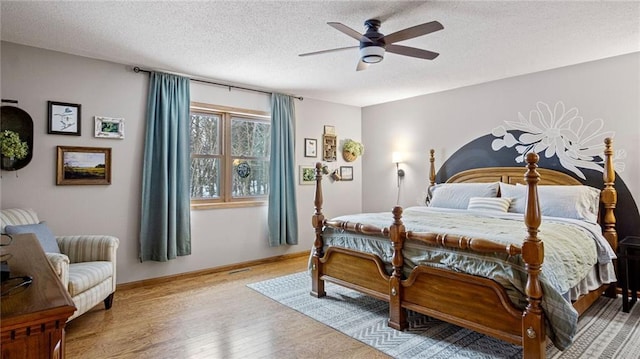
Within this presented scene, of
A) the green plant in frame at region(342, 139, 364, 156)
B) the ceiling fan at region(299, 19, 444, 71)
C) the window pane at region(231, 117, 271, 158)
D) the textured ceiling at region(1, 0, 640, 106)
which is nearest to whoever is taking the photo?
the ceiling fan at region(299, 19, 444, 71)

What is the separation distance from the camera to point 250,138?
5.04 meters

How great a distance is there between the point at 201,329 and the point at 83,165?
7.08 ft

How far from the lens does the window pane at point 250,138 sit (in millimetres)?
4879

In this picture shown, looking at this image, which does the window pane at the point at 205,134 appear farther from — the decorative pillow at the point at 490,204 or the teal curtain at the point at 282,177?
the decorative pillow at the point at 490,204

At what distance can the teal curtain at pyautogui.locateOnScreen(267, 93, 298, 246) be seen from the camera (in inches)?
196

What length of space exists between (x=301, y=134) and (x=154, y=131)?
7.05ft

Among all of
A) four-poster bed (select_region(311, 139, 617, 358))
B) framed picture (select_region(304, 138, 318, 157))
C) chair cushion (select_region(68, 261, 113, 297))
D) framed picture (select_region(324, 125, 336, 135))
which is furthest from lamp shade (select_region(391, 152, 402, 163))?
chair cushion (select_region(68, 261, 113, 297))

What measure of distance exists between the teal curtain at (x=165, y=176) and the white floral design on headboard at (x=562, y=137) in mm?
4001

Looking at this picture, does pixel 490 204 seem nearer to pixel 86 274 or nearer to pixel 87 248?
pixel 86 274

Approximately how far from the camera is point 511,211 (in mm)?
3736

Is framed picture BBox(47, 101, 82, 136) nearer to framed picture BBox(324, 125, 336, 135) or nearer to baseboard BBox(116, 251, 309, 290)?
baseboard BBox(116, 251, 309, 290)

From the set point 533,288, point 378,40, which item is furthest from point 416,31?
point 533,288

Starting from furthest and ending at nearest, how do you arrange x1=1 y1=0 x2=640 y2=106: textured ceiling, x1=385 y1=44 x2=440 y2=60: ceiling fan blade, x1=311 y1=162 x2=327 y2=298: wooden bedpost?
x1=311 y1=162 x2=327 y2=298: wooden bedpost → x1=385 y1=44 x2=440 y2=60: ceiling fan blade → x1=1 y1=0 x2=640 y2=106: textured ceiling

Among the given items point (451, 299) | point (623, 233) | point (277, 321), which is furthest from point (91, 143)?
point (623, 233)
